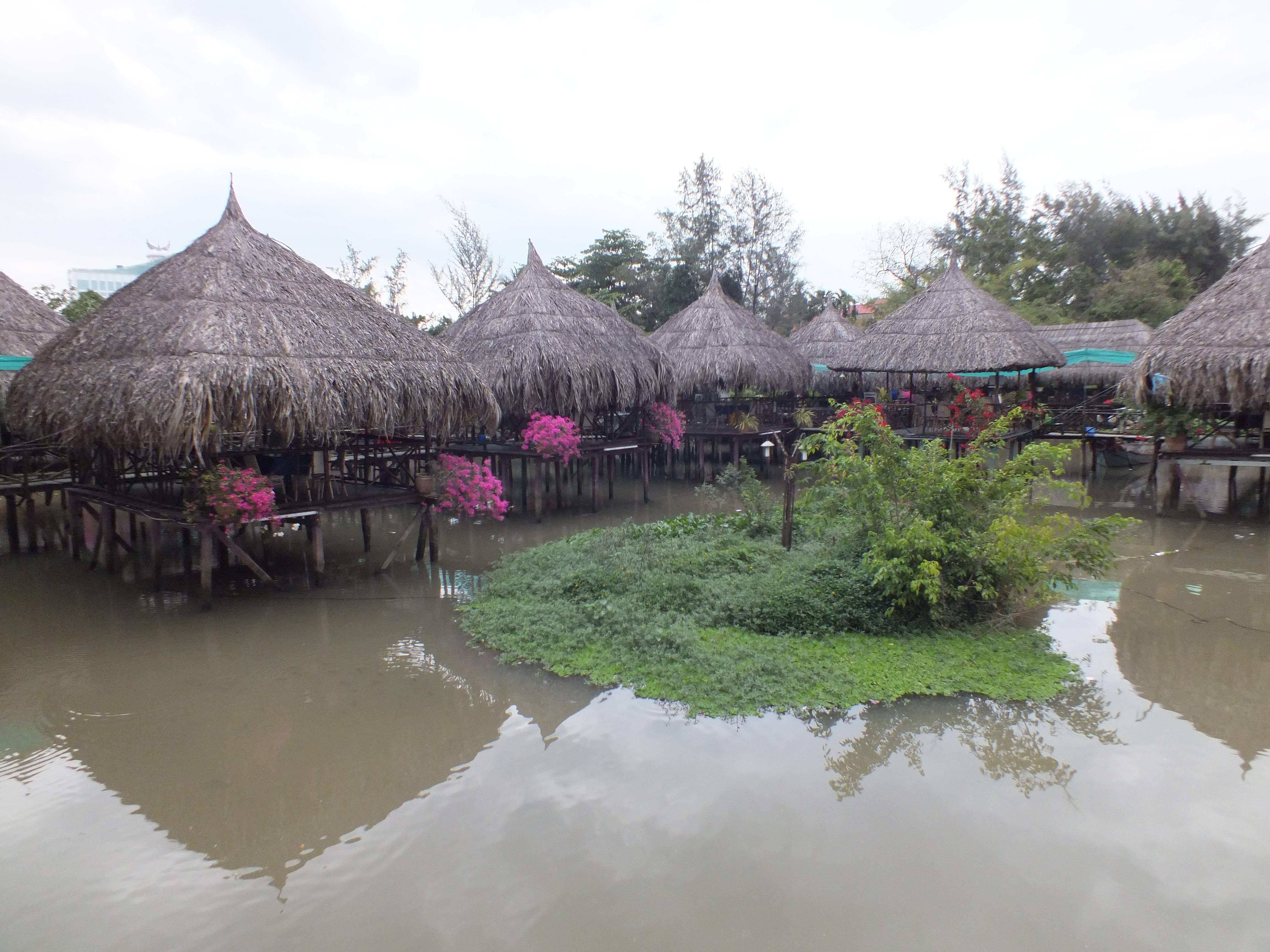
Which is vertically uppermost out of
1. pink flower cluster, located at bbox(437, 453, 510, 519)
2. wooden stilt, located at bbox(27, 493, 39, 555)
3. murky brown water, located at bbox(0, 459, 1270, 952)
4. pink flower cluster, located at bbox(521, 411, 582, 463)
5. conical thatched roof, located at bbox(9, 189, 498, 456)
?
conical thatched roof, located at bbox(9, 189, 498, 456)

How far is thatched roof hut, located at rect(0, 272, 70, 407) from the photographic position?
12258 millimetres

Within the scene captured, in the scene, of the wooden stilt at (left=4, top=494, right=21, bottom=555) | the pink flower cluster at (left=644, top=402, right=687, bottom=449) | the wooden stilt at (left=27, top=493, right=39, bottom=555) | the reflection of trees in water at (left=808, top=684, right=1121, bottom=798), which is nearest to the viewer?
the reflection of trees in water at (left=808, top=684, right=1121, bottom=798)

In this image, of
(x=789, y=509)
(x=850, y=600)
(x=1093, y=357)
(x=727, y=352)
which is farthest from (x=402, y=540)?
(x=1093, y=357)

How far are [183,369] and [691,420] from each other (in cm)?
1292

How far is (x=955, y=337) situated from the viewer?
1762 cm

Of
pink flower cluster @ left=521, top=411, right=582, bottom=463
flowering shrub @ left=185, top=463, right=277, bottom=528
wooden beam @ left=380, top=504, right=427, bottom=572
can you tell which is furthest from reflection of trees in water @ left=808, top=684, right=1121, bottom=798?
pink flower cluster @ left=521, top=411, right=582, bottom=463

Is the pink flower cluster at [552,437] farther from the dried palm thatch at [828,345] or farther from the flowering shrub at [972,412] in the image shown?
the dried palm thatch at [828,345]

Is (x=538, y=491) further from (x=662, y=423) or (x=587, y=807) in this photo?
(x=587, y=807)

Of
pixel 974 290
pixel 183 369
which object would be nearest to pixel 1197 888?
pixel 183 369

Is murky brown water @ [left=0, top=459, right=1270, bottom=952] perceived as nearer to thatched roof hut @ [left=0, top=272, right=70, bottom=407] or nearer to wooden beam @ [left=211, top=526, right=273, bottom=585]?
wooden beam @ [left=211, top=526, right=273, bottom=585]

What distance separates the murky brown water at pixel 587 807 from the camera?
3670 millimetres

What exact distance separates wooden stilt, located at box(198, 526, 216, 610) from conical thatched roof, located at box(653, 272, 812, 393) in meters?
10.6

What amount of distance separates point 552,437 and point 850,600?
20.7ft

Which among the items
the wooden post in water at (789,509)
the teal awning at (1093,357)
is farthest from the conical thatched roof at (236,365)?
the teal awning at (1093,357)
